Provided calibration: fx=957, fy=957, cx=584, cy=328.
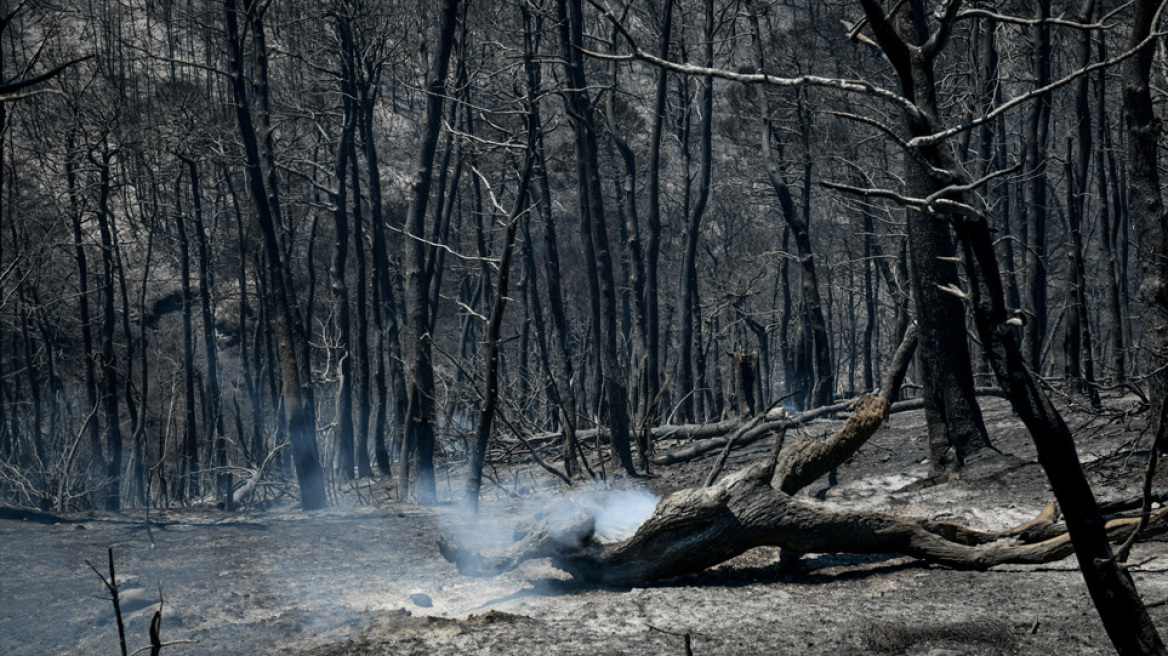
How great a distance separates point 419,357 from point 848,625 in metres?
6.92

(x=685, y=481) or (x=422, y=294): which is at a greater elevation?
(x=422, y=294)

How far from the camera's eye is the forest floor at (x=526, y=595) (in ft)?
18.3

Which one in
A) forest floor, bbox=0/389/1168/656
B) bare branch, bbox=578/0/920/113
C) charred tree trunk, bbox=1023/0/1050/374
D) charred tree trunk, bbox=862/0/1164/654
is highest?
charred tree trunk, bbox=1023/0/1050/374

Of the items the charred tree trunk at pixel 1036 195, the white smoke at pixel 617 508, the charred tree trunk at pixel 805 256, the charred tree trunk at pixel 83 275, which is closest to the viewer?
the white smoke at pixel 617 508

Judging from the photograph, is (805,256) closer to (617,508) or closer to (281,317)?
(617,508)

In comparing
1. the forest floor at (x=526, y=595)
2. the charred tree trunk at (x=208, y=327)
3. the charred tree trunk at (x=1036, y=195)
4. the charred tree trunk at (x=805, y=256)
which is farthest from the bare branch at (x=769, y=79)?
the charred tree trunk at (x=208, y=327)

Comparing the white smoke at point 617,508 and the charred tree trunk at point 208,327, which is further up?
the charred tree trunk at point 208,327

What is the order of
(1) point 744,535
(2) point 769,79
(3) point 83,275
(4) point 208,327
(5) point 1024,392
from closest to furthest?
(2) point 769,79
(5) point 1024,392
(1) point 744,535
(3) point 83,275
(4) point 208,327

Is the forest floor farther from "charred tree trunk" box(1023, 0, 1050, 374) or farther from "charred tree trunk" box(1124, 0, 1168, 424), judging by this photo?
"charred tree trunk" box(1023, 0, 1050, 374)

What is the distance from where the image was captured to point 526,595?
23.0ft

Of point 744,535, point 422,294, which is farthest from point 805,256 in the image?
point 744,535

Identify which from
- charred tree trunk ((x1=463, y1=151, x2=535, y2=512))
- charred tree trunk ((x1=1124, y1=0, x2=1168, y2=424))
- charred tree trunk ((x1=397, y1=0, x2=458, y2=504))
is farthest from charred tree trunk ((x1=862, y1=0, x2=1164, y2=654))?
charred tree trunk ((x1=397, y1=0, x2=458, y2=504))

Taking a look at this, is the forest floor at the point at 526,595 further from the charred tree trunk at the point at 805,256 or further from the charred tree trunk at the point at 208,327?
the charred tree trunk at the point at 208,327

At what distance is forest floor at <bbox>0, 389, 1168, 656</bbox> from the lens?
18.3 ft
